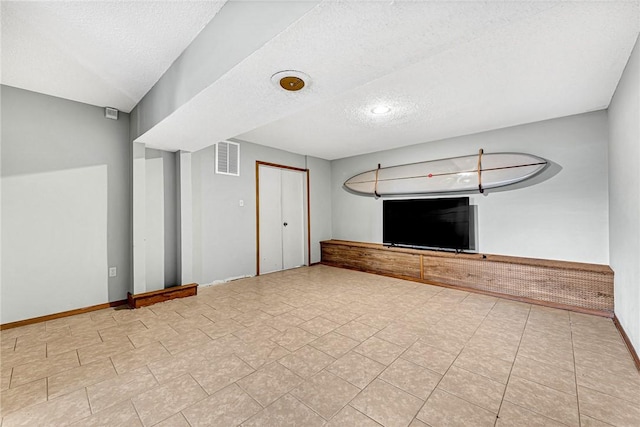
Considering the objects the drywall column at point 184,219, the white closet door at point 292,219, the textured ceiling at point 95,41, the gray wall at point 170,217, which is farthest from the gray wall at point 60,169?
the white closet door at point 292,219

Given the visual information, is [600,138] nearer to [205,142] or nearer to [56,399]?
[205,142]

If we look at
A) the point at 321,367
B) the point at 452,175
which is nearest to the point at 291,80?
the point at 321,367

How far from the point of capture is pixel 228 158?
4402mm

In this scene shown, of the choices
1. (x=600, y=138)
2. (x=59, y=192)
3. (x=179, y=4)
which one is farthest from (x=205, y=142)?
(x=600, y=138)

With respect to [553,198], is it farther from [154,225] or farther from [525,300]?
[154,225]

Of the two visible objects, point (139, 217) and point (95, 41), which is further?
point (139, 217)

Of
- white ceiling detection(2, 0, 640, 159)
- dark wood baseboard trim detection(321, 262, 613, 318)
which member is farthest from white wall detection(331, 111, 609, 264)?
dark wood baseboard trim detection(321, 262, 613, 318)

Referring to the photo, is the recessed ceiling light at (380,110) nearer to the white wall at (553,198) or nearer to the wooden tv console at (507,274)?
the white wall at (553,198)

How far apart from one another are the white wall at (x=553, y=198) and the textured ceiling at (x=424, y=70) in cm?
26

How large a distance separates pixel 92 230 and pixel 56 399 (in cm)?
211

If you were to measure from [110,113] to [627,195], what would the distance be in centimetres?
552

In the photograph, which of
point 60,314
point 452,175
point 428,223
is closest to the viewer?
point 60,314

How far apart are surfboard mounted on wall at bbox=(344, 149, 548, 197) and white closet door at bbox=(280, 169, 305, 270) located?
1.24 metres

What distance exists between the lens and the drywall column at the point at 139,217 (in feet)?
10.9
